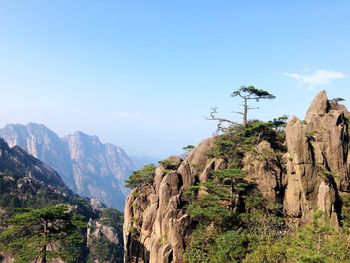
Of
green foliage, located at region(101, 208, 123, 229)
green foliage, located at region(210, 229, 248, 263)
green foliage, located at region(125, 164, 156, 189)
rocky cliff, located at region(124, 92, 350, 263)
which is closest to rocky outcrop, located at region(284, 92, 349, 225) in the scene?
rocky cliff, located at region(124, 92, 350, 263)

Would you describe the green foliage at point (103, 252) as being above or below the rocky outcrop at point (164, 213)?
below

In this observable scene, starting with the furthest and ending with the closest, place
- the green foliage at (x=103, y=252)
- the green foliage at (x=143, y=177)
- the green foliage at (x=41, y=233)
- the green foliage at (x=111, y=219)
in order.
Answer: the green foliage at (x=111, y=219), the green foliage at (x=103, y=252), the green foliage at (x=143, y=177), the green foliage at (x=41, y=233)

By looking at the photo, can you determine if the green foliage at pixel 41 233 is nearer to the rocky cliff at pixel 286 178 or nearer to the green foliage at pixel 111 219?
the rocky cliff at pixel 286 178

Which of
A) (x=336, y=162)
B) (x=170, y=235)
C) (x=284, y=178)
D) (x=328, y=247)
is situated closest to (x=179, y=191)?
(x=170, y=235)

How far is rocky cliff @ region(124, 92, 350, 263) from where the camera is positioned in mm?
39750

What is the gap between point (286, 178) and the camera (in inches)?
1702

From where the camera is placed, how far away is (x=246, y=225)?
39.3m

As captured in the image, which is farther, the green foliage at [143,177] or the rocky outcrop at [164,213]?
the green foliage at [143,177]

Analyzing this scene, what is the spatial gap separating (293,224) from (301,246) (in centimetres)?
1329

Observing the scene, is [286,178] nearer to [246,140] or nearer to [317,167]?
[317,167]

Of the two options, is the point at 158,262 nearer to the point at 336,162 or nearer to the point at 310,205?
the point at 310,205

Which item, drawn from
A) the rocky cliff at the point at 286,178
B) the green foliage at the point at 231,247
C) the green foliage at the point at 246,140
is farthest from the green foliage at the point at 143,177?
the green foliage at the point at 231,247

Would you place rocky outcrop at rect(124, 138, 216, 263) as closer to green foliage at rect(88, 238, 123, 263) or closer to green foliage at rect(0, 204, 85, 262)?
green foliage at rect(0, 204, 85, 262)

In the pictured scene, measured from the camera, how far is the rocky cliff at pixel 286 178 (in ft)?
130
